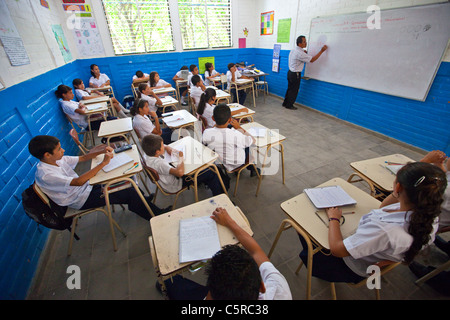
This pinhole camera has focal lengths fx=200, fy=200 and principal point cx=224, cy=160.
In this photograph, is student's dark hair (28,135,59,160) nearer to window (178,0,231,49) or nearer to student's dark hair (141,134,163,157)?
student's dark hair (141,134,163,157)

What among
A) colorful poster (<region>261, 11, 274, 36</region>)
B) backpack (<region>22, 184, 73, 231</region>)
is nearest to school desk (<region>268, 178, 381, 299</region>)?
backpack (<region>22, 184, 73, 231</region>)

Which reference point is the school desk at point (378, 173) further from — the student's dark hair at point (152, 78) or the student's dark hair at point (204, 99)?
the student's dark hair at point (152, 78)

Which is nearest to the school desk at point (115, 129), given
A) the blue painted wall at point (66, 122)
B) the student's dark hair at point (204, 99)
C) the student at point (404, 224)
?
the blue painted wall at point (66, 122)

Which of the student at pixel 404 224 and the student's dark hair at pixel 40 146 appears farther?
the student's dark hair at pixel 40 146

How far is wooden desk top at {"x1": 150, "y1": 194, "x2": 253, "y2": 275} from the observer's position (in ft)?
3.33

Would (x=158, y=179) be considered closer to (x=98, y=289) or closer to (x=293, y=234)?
(x=98, y=289)

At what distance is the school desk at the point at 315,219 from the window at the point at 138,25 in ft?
20.3

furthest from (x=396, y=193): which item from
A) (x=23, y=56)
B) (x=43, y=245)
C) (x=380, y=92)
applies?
(x=23, y=56)

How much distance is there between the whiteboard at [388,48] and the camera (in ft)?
9.00

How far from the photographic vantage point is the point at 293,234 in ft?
6.43

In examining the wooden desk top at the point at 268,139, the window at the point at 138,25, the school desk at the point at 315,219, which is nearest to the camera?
the school desk at the point at 315,219

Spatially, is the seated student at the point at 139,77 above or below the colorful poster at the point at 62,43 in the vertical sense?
below

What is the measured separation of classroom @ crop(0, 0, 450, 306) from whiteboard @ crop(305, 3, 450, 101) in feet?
0.06
